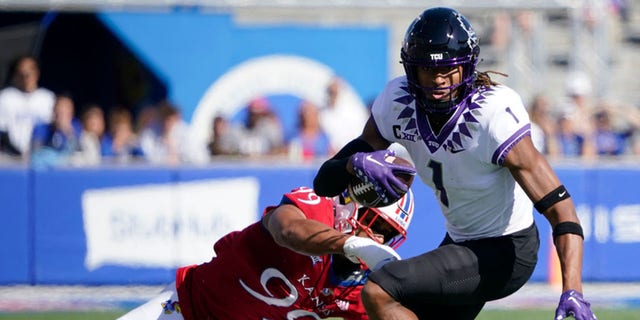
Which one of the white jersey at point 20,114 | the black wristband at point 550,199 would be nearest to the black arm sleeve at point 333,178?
the black wristband at point 550,199

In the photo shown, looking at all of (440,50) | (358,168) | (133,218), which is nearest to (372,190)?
(358,168)

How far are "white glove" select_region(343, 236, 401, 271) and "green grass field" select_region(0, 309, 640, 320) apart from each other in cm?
370

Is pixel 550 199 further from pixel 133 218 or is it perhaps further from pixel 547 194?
pixel 133 218

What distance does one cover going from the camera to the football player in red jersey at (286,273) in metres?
4.67

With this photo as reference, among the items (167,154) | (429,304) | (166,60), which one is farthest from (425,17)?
(166,60)

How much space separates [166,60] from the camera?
12.5 metres

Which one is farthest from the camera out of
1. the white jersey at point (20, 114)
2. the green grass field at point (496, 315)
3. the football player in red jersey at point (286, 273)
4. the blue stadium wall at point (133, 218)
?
the white jersey at point (20, 114)

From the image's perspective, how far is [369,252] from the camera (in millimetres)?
4215

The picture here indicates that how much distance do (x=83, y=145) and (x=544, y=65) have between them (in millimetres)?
6556

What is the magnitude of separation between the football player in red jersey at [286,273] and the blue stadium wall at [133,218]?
4.71 metres

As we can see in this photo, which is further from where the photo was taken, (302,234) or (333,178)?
(333,178)

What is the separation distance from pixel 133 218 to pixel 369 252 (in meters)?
5.71

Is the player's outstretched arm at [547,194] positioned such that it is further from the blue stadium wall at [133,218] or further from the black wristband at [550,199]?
the blue stadium wall at [133,218]

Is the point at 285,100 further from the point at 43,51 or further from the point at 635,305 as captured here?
the point at 635,305
